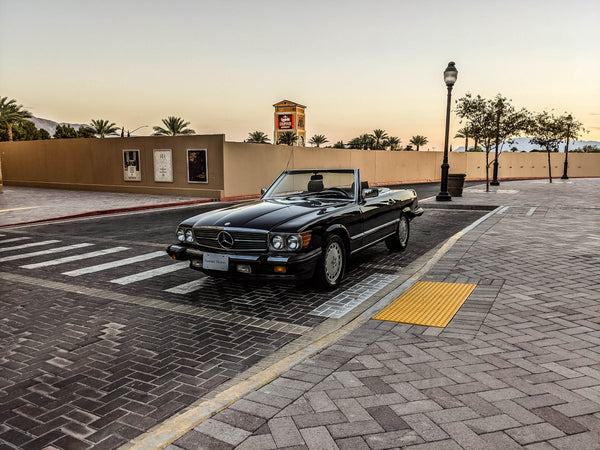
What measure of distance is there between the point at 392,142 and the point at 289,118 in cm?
3397

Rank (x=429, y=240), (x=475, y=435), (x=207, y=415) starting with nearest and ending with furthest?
1. (x=475, y=435)
2. (x=207, y=415)
3. (x=429, y=240)

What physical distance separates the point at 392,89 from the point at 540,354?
28.4 metres

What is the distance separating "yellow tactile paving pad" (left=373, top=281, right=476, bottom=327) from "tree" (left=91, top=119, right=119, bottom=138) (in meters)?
70.0

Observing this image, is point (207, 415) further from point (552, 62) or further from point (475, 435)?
point (552, 62)

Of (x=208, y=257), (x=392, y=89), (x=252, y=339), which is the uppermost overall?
(x=392, y=89)

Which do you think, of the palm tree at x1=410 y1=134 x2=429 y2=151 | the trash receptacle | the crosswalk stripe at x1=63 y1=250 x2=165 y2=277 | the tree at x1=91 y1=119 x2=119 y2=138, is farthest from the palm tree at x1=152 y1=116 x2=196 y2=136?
the crosswalk stripe at x1=63 y1=250 x2=165 y2=277

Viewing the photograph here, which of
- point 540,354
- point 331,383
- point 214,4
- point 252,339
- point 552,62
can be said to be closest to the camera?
point 331,383

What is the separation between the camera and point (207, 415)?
2.69m

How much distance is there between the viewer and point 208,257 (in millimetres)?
5051

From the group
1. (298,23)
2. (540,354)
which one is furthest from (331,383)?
(298,23)

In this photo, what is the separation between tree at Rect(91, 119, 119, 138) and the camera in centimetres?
6688

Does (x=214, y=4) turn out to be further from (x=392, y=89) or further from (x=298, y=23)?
(x=392, y=89)

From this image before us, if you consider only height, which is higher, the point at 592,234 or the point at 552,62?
the point at 552,62

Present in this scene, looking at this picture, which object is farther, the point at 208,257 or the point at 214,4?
the point at 214,4
